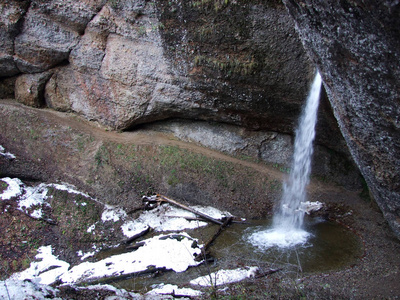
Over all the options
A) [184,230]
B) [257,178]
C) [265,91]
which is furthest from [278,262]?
[265,91]

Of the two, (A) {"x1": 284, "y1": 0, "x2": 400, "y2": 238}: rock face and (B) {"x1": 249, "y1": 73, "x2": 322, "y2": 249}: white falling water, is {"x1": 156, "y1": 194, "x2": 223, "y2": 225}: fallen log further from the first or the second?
(A) {"x1": 284, "y1": 0, "x2": 400, "y2": 238}: rock face

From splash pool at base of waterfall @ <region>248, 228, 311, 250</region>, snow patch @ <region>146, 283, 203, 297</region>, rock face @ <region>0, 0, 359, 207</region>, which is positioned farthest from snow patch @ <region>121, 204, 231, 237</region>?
rock face @ <region>0, 0, 359, 207</region>

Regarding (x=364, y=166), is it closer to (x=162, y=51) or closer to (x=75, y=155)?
(x=162, y=51)

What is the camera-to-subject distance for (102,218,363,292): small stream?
5.98m

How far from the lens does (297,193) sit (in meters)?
9.38

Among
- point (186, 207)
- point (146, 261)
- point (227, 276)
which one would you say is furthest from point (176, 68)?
point (227, 276)

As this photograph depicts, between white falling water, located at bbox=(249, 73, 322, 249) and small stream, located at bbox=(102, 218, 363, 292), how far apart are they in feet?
0.75

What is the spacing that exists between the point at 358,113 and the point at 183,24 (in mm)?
5139

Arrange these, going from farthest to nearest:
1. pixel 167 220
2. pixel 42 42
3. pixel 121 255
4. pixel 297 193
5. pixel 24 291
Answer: pixel 297 193 < pixel 42 42 < pixel 167 220 < pixel 121 255 < pixel 24 291

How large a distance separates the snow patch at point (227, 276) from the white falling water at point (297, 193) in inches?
47.0

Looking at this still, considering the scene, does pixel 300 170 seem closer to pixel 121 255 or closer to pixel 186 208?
pixel 186 208

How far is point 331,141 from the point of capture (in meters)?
9.70

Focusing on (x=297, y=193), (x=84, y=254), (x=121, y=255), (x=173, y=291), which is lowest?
(x=84, y=254)

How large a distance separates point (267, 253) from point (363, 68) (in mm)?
4392
